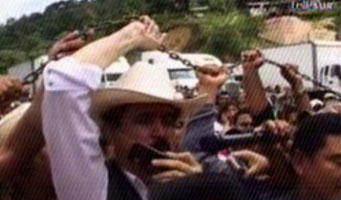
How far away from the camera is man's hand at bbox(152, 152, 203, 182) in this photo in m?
1.25

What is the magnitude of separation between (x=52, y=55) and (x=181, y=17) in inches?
13.1

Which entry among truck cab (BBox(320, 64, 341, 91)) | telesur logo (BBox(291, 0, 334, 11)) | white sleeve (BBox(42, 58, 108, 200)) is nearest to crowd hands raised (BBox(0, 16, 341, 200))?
white sleeve (BBox(42, 58, 108, 200))

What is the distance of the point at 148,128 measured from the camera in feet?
4.24

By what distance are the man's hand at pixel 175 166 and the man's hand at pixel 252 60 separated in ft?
1.42

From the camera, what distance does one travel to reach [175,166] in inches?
49.6

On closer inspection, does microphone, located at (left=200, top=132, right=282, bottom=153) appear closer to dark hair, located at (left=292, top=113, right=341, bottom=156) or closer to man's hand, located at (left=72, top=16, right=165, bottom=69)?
dark hair, located at (left=292, top=113, right=341, bottom=156)

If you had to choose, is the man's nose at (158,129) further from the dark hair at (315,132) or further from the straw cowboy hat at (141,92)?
the dark hair at (315,132)

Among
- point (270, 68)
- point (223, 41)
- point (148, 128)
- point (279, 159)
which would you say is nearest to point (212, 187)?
point (148, 128)

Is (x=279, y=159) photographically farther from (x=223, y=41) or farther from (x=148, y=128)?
(x=148, y=128)

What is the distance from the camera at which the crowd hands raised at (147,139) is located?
1134 millimetres

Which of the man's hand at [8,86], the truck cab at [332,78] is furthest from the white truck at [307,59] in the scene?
the man's hand at [8,86]

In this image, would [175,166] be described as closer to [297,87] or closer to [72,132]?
[72,132]

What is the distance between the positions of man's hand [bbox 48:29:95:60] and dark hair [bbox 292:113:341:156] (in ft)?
1.25

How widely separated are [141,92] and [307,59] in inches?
26.2
